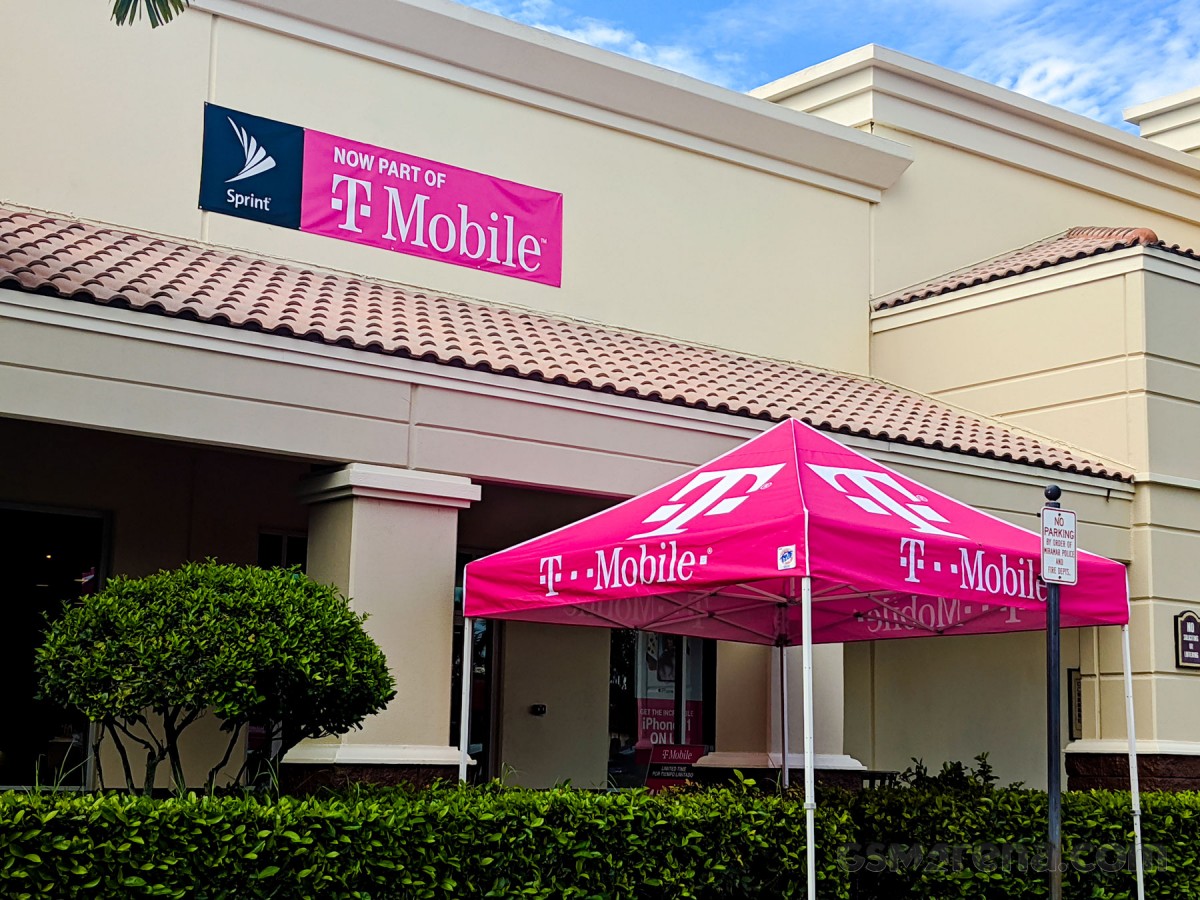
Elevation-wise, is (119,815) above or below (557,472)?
below

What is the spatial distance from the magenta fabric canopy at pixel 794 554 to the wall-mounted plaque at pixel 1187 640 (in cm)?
476

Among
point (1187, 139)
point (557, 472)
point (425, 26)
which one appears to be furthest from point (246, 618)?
point (1187, 139)

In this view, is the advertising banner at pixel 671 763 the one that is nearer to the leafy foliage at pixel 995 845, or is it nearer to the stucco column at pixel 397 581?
the leafy foliage at pixel 995 845

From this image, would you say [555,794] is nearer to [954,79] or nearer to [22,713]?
[22,713]

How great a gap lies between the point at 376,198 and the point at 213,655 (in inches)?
291

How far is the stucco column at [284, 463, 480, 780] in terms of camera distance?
10.7m

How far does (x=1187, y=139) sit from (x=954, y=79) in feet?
17.6

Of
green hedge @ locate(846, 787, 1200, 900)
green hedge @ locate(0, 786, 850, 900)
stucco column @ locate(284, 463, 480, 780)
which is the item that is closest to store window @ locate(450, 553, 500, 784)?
stucco column @ locate(284, 463, 480, 780)

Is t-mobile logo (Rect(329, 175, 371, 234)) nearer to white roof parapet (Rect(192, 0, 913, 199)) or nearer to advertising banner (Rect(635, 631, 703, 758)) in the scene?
white roof parapet (Rect(192, 0, 913, 199))

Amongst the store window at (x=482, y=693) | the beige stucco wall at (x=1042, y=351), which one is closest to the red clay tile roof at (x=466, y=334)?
the beige stucco wall at (x=1042, y=351)

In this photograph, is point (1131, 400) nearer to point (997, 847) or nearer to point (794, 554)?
point (997, 847)

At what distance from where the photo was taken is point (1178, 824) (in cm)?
1136

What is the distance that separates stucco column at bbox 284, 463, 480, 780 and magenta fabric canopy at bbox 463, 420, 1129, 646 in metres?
0.63

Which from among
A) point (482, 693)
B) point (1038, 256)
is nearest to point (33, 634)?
point (482, 693)
